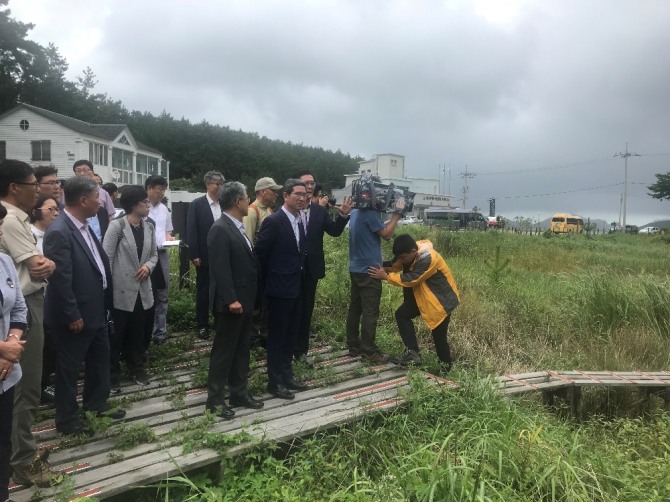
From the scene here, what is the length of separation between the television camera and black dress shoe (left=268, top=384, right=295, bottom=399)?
1.97m

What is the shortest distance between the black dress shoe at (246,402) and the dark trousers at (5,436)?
1828 millimetres

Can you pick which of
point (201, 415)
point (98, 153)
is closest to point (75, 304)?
point (201, 415)

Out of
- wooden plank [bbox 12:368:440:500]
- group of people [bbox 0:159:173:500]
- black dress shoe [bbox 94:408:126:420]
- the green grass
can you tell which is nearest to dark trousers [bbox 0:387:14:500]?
group of people [bbox 0:159:173:500]

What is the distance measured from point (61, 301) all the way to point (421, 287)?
325 cm

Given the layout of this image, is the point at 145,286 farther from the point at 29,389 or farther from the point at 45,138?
the point at 45,138

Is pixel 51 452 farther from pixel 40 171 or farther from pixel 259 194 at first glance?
pixel 259 194

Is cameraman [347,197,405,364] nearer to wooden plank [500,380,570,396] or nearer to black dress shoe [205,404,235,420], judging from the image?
wooden plank [500,380,570,396]

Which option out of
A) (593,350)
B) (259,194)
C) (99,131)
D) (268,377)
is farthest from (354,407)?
(99,131)

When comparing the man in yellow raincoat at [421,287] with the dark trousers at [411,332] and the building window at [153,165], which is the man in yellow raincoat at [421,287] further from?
the building window at [153,165]

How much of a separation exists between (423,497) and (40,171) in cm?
379

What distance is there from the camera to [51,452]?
346 cm

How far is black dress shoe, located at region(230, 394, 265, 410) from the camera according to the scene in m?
4.27

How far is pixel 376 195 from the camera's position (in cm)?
540

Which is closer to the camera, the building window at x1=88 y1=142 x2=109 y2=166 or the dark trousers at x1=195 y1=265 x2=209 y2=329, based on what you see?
the dark trousers at x1=195 y1=265 x2=209 y2=329
